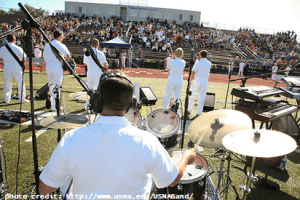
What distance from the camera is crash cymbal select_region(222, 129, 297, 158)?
1.88 meters

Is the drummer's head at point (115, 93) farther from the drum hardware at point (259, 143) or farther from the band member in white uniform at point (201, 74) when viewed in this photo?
the band member in white uniform at point (201, 74)

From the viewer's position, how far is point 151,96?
7.61 metres

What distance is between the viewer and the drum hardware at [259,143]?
1.88 metres

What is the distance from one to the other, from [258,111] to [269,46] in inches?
1243

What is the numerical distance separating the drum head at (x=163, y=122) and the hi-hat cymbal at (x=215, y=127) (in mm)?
839

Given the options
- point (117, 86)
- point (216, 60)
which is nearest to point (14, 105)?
point (117, 86)

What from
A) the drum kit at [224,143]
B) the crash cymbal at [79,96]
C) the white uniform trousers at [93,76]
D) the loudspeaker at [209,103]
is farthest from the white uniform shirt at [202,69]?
the crash cymbal at [79,96]

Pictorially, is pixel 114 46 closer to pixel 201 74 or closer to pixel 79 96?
pixel 79 96

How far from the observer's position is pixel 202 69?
5867mm

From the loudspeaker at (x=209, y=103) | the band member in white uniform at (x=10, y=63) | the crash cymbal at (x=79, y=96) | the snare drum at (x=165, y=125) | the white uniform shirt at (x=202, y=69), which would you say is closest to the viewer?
the snare drum at (x=165, y=125)

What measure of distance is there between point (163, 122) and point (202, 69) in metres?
2.92

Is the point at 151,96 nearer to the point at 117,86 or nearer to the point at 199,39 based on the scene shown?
the point at 117,86

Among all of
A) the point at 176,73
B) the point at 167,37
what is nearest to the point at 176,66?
the point at 176,73

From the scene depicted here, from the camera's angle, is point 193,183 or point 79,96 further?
A: point 79,96
